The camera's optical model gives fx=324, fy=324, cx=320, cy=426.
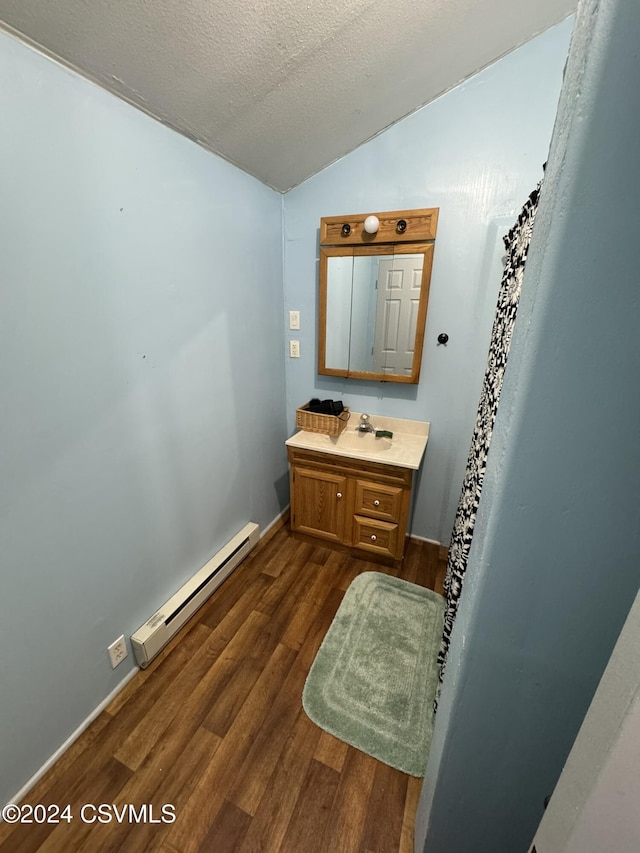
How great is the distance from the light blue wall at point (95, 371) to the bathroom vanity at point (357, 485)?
58cm

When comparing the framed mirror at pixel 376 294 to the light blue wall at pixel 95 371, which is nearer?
the light blue wall at pixel 95 371

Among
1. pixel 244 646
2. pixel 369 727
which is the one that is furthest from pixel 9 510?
pixel 369 727

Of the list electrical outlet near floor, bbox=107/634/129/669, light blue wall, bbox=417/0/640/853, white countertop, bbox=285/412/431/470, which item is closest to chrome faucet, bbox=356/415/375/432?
white countertop, bbox=285/412/431/470

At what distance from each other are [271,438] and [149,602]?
1.09 m

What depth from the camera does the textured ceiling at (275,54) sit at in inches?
32.5

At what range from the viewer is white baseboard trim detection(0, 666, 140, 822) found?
1.02m

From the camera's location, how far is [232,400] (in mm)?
1708

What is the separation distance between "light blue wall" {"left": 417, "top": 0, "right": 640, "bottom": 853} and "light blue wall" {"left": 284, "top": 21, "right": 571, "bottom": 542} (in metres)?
1.29

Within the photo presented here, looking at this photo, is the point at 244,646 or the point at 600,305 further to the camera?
the point at 244,646

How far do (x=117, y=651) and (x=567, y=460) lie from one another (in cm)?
163

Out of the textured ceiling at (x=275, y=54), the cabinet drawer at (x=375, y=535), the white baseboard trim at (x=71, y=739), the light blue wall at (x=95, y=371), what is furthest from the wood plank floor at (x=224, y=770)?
the textured ceiling at (x=275, y=54)

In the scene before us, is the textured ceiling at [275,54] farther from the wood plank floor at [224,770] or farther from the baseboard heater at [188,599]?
the wood plank floor at [224,770]

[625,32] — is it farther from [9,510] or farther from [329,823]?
[329,823]

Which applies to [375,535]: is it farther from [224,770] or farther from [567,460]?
[567,460]
